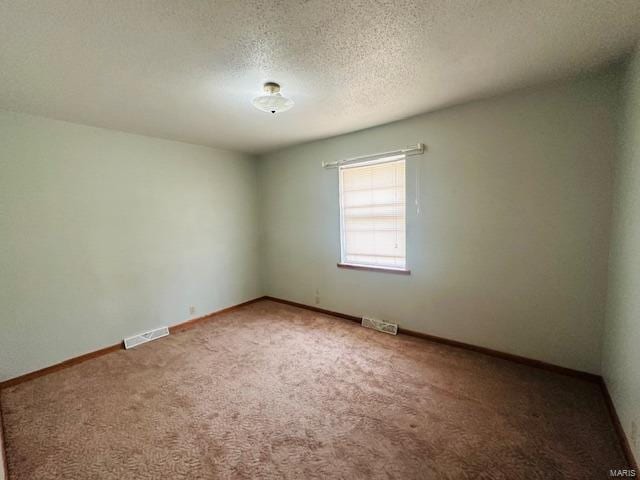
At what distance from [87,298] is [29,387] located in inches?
32.4

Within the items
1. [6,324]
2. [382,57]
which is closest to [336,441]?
[382,57]

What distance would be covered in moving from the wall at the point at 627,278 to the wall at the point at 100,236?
4.10 meters

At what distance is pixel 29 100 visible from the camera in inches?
84.0

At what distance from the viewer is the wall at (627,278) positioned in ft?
4.78

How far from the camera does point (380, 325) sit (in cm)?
320

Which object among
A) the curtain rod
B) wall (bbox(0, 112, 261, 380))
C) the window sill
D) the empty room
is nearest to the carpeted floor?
the empty room

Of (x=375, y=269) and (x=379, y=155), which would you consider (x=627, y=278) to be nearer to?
(x=375, y=269)

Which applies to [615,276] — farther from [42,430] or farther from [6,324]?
[6,324]

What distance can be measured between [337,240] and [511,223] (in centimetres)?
195

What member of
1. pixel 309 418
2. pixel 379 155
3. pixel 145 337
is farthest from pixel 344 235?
pixel 145 337

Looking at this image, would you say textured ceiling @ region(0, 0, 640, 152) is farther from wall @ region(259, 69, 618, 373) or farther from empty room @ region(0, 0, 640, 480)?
wall @ region(259, 69, 618, 373)

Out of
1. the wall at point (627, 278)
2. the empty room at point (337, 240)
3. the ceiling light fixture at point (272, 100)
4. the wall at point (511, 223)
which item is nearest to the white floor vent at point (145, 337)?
the empty room at point (337, 240)

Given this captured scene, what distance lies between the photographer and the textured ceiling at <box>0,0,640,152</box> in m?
1.30

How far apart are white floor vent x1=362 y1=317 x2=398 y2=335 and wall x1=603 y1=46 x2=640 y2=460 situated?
5.59 feet
